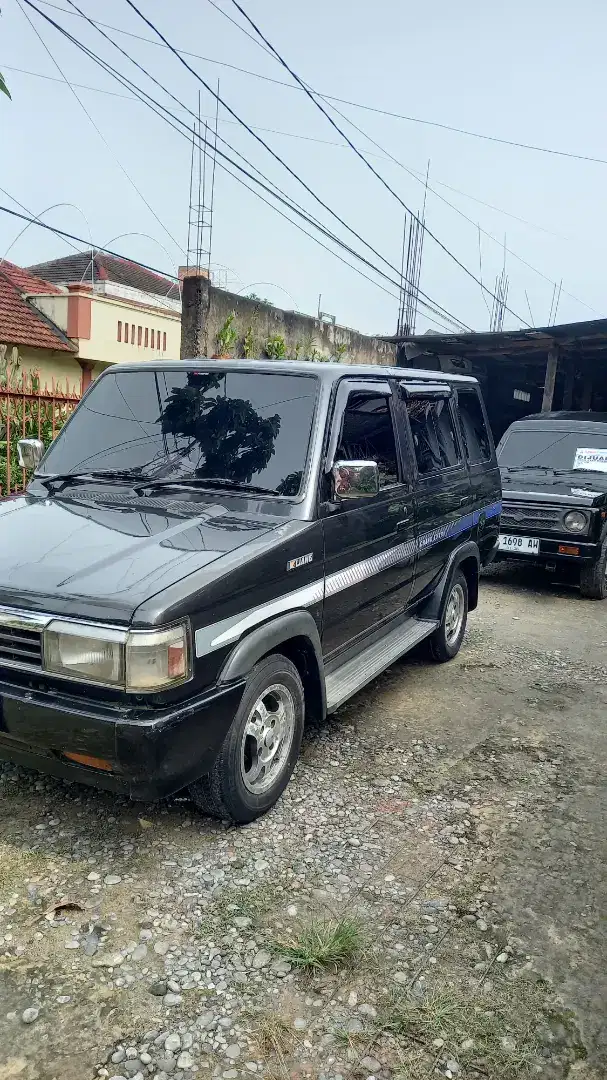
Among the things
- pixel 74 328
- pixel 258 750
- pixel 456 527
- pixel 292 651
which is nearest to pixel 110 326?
pixel 74 328

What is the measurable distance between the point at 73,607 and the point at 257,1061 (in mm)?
1547

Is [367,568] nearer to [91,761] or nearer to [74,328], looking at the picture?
[91,761]

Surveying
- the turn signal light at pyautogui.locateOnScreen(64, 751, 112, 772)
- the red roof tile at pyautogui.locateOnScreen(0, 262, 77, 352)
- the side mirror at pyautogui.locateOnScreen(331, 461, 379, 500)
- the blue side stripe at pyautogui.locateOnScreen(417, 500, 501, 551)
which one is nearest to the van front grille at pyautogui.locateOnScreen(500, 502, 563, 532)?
the blue side stripe at pyautogui.locateOnScreen(417, 500, 501, 551)

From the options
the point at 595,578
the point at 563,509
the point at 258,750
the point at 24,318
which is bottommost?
the point at 595,578

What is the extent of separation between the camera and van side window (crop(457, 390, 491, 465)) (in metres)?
6.16

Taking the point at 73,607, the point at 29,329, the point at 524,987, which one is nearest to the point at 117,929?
the point at 73,607

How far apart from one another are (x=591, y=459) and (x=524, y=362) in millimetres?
6867

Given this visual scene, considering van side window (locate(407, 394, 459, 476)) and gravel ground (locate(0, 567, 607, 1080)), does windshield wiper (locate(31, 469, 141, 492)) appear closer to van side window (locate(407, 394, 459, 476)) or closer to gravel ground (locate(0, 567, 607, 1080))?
gravel ground (locate(0, 567, 607, 1080))

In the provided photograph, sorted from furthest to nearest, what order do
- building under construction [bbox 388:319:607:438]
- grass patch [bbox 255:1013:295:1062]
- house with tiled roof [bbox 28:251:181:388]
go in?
house with tiled roof [bbox 28:251:181:388]
building under construction [bbox 388:319:607:438]
grass patch [bbox 255:1013:295:1062]

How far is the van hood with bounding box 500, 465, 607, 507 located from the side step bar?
3325 mm

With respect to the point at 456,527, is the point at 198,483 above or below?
above

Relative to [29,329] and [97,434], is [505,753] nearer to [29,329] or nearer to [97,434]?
[97,434]

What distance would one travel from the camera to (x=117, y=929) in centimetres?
282

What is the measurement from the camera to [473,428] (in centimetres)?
641
